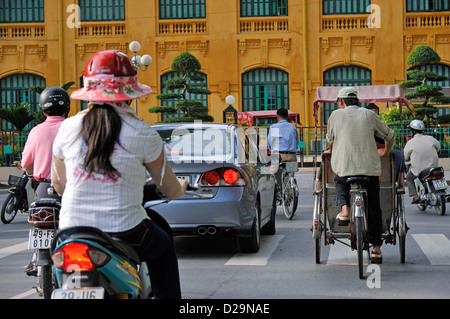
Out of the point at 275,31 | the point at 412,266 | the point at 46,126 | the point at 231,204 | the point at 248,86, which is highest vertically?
the point at 275,31

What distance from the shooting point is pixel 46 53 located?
41.2 meters

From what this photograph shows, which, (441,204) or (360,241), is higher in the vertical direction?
(360,241)

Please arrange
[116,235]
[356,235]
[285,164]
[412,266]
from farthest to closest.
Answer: [285,164] < [412,266] < [356,235] < [116,235]

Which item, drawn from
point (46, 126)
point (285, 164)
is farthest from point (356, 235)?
point (285, 164)

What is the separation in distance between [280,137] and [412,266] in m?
6.18

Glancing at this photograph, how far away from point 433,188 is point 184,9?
28482 mm

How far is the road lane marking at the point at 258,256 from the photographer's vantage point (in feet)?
28.6

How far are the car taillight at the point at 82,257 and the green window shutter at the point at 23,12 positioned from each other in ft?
130

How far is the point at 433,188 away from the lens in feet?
47.1

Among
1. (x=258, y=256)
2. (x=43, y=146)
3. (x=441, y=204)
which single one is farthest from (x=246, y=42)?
(x=43, y=146)

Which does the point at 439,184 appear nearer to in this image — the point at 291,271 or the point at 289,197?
the point at 289,197

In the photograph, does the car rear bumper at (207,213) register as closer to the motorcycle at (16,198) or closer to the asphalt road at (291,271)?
the asphalt road at (291,271)

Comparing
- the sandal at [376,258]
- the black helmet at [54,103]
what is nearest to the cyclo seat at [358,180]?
the sandal at [376,258]

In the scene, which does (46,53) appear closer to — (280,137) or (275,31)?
(275,31)
